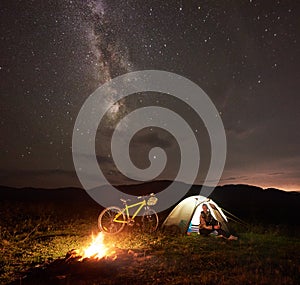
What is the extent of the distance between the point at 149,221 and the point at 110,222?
1698mm

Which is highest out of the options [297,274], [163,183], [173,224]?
[163,183]

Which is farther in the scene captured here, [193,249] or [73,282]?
[193,249]

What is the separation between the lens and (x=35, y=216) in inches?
564

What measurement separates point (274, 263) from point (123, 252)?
13.2 ft

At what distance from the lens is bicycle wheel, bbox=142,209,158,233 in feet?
36.6

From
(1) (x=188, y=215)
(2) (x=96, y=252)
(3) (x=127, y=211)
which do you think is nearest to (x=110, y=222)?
(3) (x=127, y=211)

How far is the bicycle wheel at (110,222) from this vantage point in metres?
10.5

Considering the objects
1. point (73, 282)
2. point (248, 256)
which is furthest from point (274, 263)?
point (73, 282)

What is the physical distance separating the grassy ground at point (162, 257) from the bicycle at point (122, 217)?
416 mm

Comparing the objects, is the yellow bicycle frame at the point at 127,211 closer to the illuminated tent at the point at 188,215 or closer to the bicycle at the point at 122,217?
the bicycle at the point at 122,217

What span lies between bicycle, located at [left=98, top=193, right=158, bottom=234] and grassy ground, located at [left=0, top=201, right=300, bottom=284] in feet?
1.37

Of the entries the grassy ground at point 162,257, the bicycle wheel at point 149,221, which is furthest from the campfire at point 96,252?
the bicycle wheel at point 149,221

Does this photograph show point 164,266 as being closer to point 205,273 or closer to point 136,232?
point 205,273

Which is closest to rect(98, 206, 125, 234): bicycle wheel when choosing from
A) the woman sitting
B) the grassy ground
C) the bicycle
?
the bicycle
